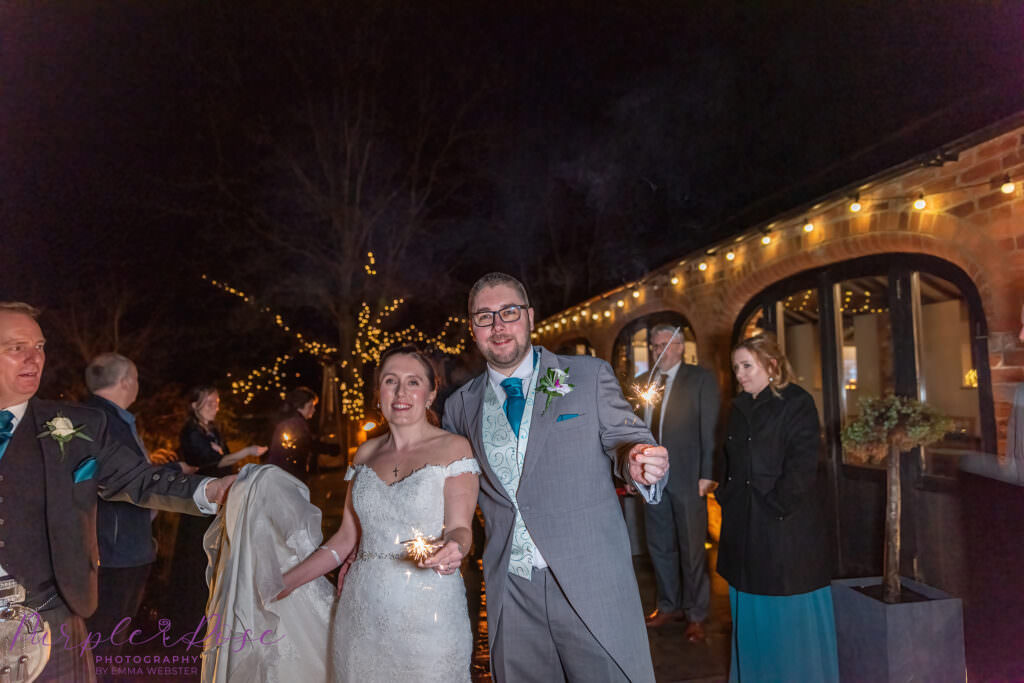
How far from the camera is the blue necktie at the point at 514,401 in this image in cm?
282

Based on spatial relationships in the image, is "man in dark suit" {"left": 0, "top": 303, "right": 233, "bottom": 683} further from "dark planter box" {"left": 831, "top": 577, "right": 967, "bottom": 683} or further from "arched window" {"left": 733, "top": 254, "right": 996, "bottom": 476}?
"arched window" {"left": 733, "top": 254, "right": 996, "bottom": 476}

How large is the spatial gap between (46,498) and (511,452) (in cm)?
204

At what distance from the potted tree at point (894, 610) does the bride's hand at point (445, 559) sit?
2704mm

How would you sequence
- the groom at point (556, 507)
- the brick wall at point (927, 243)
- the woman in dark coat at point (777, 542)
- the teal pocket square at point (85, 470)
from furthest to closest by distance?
the brick wall at point (927, 243) < the woman in dark coat at point (777, 542) < the teal pocket square at point (85, 470) < the groom at point (556, 507)

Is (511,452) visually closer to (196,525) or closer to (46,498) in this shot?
(46,498)

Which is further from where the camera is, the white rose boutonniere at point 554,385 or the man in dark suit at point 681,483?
the man in dark suit at point 681,483

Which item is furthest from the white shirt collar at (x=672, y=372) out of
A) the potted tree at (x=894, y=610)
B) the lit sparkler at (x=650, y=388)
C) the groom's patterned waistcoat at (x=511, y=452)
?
the groom's patterned waistcoat at (x=511, y=452)

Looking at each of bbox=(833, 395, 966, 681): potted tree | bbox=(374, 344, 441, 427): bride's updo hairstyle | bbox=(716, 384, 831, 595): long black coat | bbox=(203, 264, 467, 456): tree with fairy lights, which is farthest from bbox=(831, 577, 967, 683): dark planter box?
bbox=(203, 264, 467, 456): tree with fairy lights

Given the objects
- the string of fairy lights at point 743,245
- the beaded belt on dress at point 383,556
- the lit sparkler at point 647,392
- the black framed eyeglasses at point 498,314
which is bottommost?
the beaded belt on dress at point 383,556

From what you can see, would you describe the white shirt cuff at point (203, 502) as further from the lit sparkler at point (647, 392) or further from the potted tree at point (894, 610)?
the potted tree at point (894, 610)

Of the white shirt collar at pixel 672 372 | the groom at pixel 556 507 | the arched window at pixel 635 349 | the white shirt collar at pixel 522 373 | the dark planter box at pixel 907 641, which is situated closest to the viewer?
the groom at pixel 556 507

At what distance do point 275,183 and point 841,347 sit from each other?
47.5 feet

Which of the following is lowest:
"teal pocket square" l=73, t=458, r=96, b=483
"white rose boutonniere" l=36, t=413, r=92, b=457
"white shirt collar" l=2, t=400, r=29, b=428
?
"teal pocket square" l=73, t=458, r=96, b=483

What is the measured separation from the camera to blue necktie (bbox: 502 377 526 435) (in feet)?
9.25
